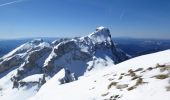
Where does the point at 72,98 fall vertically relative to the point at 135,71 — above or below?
below

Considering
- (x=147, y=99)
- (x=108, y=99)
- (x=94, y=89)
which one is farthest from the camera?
(x=94, y=89)

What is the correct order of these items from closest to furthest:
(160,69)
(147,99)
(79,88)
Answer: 1. (147,99)
2. (160,69)
3. (79,88)

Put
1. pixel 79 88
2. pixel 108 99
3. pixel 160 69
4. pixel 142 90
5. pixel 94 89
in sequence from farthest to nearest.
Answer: pixel 79 88 < pixel 94 89 < pixel 160 69 < pixel 108 99 < pixel 142 90

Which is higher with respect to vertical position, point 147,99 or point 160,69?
point 160,69

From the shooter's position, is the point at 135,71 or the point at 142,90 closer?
the point at 142,90

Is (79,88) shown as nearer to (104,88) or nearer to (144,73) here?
(104,88)

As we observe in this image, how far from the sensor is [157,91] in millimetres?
18828

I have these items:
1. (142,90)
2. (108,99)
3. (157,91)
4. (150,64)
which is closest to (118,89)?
(108,99)

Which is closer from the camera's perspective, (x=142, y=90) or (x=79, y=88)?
(x=142, y=90)

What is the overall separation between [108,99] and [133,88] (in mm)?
2081

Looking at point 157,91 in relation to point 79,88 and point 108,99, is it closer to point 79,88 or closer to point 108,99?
point 108,99

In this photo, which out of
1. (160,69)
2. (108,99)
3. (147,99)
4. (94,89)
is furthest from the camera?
(94,89)

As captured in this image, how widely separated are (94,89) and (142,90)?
6.42 m

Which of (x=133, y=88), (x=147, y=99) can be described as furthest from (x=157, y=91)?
(x=133, y=88)
